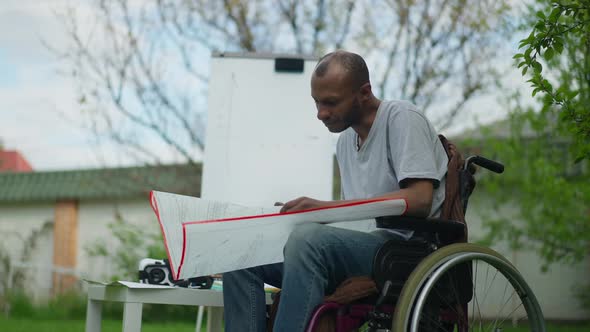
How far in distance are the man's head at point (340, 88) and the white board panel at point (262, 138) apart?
2.12 m

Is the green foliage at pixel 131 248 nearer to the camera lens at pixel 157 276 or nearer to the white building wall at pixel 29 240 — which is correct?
the white building wall at pixel 29 240

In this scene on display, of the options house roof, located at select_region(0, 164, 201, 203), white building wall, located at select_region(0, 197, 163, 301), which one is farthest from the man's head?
white building wall, located at select_region(0, 197, 163, 301)

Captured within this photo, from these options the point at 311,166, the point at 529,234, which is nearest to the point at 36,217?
the point at 529,234

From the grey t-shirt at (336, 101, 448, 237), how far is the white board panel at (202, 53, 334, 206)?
2.04 metres

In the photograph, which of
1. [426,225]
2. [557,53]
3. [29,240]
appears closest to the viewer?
[426,225]

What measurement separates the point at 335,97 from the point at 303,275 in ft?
1.68

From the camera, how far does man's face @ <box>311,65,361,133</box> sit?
2.02m

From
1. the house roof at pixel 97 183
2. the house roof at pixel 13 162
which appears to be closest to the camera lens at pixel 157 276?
the house roof at pixel 97 183

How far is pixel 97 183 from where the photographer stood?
32.5 feet

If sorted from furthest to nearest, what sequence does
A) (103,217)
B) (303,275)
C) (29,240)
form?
1. (103,217)
2. (29,240)
3. (303,275)

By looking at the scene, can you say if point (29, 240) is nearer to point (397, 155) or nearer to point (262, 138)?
point (262, 138)

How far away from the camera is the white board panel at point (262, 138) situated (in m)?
Result: 4.18

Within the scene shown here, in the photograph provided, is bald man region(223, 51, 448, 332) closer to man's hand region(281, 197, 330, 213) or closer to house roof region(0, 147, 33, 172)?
man's hand region(281, 197, 330, 213)

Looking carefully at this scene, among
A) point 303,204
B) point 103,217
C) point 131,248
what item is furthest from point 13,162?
point 303,204
